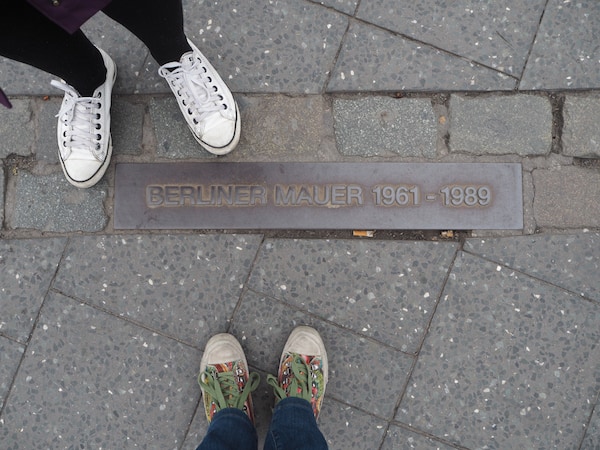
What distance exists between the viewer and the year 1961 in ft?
7.01

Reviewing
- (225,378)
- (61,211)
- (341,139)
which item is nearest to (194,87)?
(341,139)

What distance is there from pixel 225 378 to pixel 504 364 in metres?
1.20

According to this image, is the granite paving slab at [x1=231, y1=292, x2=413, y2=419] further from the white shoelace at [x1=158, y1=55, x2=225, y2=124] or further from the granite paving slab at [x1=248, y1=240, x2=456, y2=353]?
the white shoelace at [x1=158, y1=55, x2=225, y2=124]

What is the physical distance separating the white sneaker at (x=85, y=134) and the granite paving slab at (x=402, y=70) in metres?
0.98

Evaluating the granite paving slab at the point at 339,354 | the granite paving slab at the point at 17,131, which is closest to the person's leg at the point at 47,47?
the granite paving slab at the point at 17,131

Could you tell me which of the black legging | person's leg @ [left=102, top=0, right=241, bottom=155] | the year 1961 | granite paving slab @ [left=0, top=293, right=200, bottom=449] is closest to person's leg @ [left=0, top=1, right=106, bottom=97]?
the black legging

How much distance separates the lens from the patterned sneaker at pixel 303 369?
2.00 m

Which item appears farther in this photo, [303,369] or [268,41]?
[268,41]

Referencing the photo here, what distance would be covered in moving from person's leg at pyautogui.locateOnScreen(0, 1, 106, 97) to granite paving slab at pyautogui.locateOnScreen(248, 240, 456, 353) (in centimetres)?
100

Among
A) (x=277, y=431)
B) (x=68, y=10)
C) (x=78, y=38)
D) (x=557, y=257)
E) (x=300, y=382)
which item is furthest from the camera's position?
(x=557, y=257)

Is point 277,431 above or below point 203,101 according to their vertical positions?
below

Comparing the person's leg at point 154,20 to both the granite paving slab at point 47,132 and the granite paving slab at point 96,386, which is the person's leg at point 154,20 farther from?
the granite paving slab at point 96,386

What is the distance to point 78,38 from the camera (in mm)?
1681

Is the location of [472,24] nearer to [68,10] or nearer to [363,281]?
[363,281]
